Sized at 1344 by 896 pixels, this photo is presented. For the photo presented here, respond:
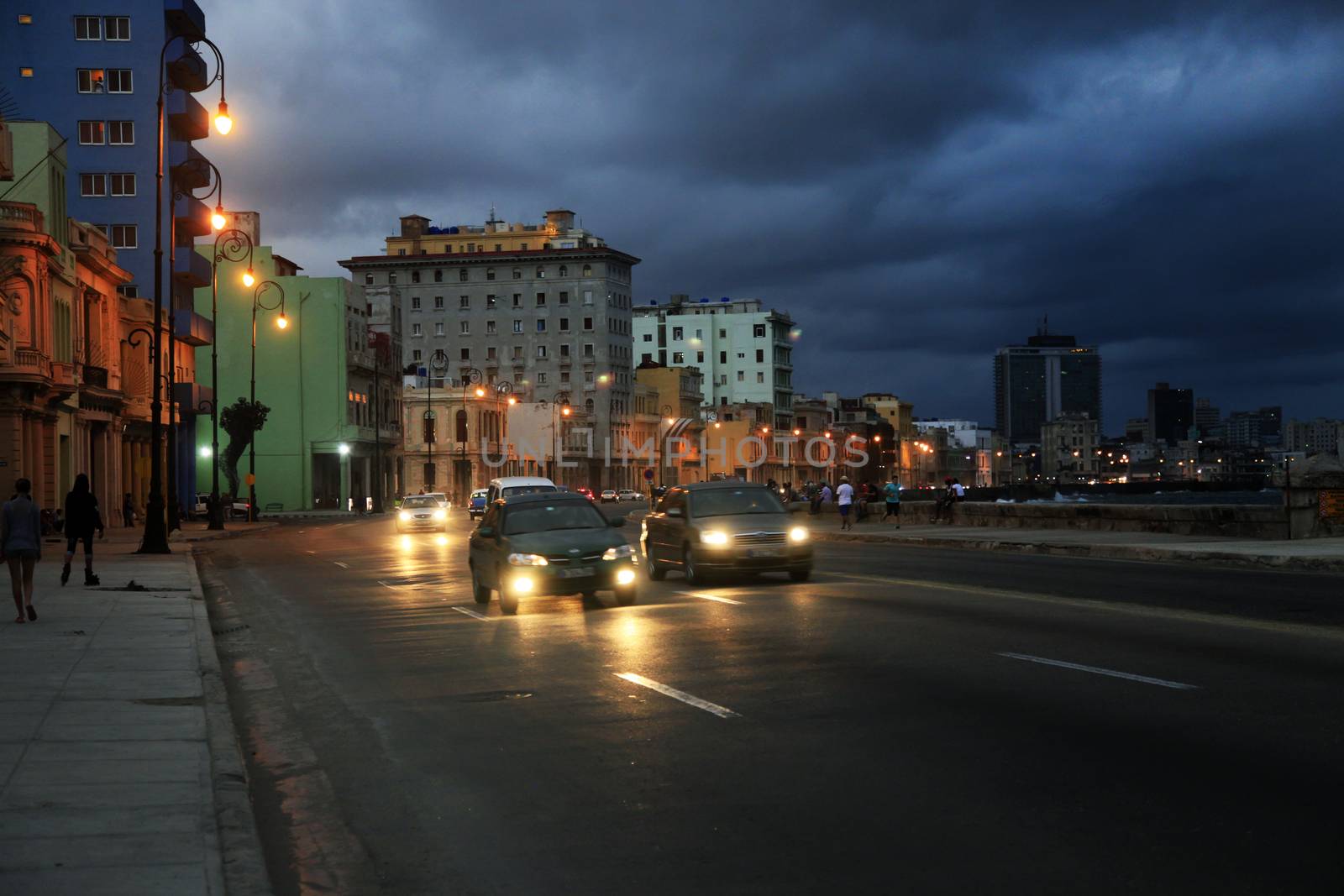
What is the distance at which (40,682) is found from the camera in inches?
506

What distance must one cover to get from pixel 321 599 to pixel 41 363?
2908 centimetres

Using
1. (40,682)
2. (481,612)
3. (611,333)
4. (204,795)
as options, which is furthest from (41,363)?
(611,333)

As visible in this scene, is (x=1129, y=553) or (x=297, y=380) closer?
(x=1129, y=553)

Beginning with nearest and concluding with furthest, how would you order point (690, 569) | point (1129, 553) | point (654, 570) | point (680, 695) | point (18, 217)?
point (680, 695), point (690, 569), point (654, 570), point (1129, 553), point (18, 217)

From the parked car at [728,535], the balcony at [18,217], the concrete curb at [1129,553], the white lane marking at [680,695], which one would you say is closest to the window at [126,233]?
the balcony at [18,217]

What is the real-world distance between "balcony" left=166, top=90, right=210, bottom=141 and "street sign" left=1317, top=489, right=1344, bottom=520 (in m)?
57.2

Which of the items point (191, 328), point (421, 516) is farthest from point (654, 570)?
point (191, 328)

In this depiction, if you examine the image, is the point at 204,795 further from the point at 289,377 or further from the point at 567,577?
the point at 289,377

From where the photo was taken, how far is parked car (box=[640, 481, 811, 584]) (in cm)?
2341

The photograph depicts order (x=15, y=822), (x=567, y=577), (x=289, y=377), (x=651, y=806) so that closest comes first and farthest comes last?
(x=15, y=822) → (x=651, y=806) → (x=567, y=577) → (x=289, y=377)

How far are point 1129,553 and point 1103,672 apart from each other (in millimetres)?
20051

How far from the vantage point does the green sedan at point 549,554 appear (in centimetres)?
1980

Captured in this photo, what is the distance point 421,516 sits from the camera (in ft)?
199

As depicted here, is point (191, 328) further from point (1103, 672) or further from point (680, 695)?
point (1103, 672)
